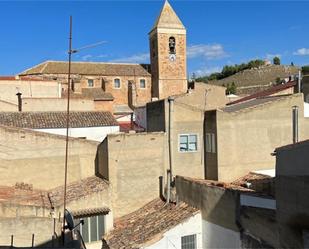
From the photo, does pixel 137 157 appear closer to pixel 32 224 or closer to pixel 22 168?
pixel 22 168

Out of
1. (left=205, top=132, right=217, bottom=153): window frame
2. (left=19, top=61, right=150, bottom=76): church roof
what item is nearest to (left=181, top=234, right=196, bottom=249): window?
(left=205, top=132, right=217, bottom=153): window frame

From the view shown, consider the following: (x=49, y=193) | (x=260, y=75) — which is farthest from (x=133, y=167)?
(x=260, y=75)

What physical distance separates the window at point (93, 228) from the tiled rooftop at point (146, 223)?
0.43m

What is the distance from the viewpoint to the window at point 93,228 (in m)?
17.4

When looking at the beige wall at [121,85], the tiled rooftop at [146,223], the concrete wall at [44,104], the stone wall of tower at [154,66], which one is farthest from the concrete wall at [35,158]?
the stone wall of tower at [154,66]

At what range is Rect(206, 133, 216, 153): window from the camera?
20.1 metres

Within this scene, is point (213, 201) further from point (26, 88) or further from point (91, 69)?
point (91, 69)

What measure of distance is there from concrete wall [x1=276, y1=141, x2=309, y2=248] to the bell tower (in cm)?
4190

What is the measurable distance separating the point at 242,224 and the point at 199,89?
739 inches

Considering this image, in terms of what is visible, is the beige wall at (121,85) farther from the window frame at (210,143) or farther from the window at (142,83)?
the window frame at (210,143)

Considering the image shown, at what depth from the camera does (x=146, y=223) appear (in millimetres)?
17531

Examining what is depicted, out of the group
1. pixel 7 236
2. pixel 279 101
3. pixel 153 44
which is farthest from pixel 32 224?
pixel 153 44

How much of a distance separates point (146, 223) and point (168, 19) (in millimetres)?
40234

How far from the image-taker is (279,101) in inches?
808
